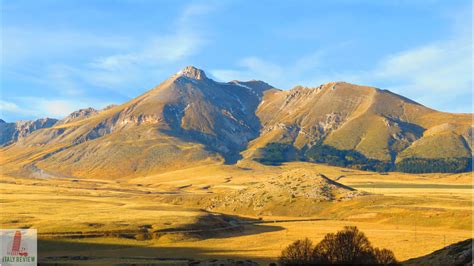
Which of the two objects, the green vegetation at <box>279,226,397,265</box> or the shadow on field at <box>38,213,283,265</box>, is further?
the shadow on field at <box>38,213,283,265</box>

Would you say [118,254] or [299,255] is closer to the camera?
[299,255]

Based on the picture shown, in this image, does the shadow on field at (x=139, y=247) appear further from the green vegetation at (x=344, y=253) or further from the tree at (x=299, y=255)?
the green vegetation at (x=344, y=253)

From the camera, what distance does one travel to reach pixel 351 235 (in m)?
62.6

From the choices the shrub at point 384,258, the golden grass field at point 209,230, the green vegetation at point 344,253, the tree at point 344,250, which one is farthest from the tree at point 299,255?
the golden grass field at point 209,230

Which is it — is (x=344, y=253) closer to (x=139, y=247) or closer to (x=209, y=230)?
(x=139, y=247)

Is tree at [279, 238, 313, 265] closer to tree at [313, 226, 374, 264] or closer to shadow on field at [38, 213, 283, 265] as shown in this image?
tree at [313, 226, 374, 264]

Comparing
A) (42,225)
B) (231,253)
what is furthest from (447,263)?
(42,225)

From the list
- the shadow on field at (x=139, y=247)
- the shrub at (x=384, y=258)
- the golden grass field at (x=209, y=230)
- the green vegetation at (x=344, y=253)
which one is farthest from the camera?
the golden grass field at (x=209, y=230)

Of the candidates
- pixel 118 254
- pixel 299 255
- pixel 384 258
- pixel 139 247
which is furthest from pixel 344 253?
pixel 139 247

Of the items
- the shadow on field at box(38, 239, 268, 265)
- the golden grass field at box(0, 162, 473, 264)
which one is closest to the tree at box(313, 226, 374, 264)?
the golden grass field at box(0, 162, 473, 264)

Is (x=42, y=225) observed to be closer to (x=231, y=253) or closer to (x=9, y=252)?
(x=9, y=252)

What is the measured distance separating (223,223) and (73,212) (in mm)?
46802

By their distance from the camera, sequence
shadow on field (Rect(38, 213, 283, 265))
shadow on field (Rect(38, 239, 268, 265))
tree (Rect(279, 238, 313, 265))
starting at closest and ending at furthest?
tree (Rect(279, 238, 313, 265)), shadow on field (Rect(38, 239, 268, 265)), shadow on field (Rect(38, 213, 283, 265))

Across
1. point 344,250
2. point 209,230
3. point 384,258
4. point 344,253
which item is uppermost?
point 344,250
